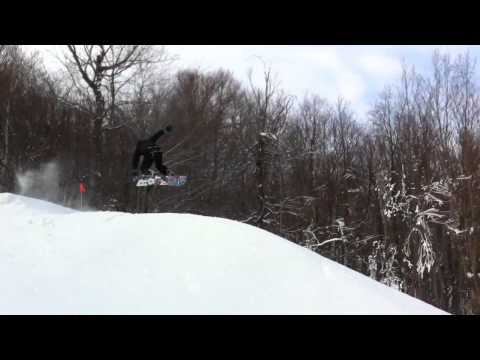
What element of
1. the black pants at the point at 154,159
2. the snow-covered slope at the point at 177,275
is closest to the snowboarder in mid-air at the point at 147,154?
the black pants at the point at 154,159

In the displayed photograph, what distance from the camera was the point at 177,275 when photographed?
4.54 m

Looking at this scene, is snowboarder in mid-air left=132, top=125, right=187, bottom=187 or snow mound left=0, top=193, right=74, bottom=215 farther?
snowboarder in mid-air left=132, top=125, right=187, bottom=187

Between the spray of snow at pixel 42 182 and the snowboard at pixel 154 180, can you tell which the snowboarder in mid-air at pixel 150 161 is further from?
the spray of snow at pixel 42 182

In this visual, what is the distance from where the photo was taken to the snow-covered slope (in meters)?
3.98

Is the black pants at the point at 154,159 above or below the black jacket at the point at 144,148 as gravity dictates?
below

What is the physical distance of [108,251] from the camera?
17.3 ft

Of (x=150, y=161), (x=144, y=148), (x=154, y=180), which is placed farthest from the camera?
(x=154, y=180)

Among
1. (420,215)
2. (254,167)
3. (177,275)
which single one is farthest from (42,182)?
(420,215)

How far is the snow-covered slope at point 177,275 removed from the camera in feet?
13.1

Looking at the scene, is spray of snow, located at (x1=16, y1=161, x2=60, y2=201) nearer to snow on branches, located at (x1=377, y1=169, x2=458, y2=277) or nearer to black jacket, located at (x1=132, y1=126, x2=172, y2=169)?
black jacket, located at (x1=132, y1=126, x2=172, y2=169)

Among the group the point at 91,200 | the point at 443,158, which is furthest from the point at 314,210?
the point at 91,200

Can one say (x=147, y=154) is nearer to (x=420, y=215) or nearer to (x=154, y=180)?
(x=154, y=180)

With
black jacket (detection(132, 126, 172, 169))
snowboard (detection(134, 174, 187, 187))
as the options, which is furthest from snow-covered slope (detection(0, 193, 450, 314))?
snowboard (detection(134, 174, 187, 187))
